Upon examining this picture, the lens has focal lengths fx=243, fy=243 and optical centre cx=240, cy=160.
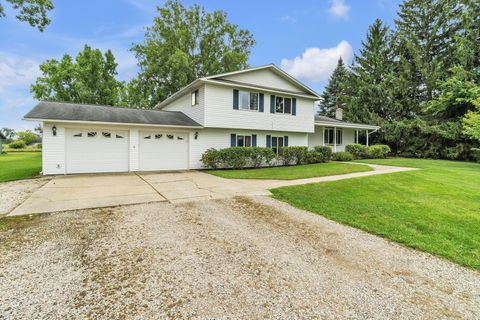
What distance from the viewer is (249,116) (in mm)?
14617

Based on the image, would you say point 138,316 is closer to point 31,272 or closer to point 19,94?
point 31,272

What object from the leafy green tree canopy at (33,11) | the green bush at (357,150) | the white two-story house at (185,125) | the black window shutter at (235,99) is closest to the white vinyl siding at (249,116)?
the white two-story house at (185,125)

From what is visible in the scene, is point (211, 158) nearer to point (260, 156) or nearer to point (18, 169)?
point (260, 156)

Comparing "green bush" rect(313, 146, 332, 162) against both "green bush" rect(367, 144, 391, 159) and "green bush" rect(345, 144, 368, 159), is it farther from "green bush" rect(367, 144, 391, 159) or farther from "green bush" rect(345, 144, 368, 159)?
"green bush" rect(367, 144, 391, 159)

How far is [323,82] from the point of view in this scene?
3719 centimetres

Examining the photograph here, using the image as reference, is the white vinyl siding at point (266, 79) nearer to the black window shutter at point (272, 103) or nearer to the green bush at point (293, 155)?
the black window shutter at point (272, 103)

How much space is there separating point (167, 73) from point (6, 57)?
12.8 m

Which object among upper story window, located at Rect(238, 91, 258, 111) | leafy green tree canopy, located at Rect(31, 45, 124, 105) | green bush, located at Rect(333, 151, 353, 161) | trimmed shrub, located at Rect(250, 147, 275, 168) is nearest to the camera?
trimmed shrub, located at Rect(250, 147, 275, 168)

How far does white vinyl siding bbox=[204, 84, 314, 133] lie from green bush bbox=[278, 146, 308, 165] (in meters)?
1.60

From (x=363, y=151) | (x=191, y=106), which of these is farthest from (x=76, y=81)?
(x=363, y=151)

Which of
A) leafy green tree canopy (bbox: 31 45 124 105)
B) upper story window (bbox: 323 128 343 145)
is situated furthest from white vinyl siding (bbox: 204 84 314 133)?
leafy green tree canopy (bbox: 31 45 124 105)

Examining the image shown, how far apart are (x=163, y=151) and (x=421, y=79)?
26.0 meters

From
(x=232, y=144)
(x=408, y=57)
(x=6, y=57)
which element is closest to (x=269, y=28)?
(x=232, y=144)

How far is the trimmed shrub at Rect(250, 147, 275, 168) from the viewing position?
46.0 ft
